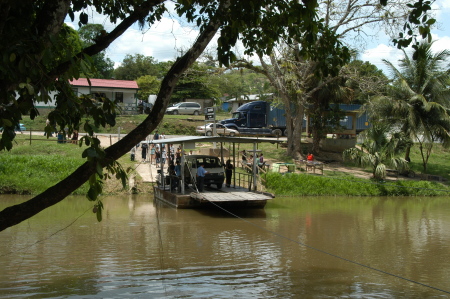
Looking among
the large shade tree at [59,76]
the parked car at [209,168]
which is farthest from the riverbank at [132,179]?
the large shade tree at [59,76]

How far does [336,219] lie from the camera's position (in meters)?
18.7

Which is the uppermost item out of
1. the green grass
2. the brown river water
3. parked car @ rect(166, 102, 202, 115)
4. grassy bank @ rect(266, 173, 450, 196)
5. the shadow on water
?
parked car @ rect(166, 102, 202, 115)

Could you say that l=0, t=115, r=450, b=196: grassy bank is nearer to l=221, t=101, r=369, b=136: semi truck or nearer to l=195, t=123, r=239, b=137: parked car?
l=195, t=123, r=239, b=137: parked car

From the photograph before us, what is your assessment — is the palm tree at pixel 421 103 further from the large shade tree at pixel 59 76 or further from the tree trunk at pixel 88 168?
the tree trunk at pixel 88 168

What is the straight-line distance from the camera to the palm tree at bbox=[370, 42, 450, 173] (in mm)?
29016

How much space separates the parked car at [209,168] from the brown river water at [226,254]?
1.93 meters

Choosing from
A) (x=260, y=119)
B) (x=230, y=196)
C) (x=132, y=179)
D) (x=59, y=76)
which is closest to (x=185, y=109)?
(x=260, y=119)

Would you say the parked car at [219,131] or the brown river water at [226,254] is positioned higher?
the parked car at [219,131]

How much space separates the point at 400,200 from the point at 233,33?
20156mm

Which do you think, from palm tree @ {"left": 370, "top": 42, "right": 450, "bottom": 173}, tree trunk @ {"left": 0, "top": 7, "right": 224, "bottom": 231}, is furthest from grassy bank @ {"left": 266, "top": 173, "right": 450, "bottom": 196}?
tree trunk @ {"left": 0, "top": 7, "right": 224, "bottom": 231}

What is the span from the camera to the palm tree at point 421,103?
95.2 feet

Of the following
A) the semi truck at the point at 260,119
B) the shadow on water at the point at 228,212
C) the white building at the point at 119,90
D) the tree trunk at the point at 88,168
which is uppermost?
the white building at the point at 119,90

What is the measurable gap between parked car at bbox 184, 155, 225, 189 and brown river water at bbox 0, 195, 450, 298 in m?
1.93

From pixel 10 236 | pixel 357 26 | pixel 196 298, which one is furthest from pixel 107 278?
pixel 357 26
